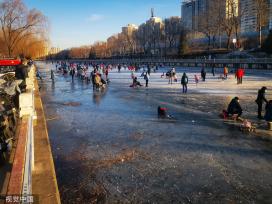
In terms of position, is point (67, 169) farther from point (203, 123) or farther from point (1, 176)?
point (203, 123)

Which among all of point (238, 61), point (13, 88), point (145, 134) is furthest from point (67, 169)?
point (238, 61)

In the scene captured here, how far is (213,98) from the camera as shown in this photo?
56.0ft

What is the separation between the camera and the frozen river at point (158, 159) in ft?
18.6

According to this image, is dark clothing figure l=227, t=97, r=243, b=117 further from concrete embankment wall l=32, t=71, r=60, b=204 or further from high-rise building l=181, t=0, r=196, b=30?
high-rise building l=181, t=0, r=196, b=30

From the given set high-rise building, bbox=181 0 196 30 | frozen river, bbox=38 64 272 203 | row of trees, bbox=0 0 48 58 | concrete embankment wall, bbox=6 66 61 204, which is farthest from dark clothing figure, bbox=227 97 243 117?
high-rise building, bbox=181 0 196 30

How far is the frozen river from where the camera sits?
5680mm

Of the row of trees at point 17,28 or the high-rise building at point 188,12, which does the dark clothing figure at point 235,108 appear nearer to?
the row of trees at point 17,28

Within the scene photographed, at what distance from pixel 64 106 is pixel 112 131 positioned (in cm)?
657

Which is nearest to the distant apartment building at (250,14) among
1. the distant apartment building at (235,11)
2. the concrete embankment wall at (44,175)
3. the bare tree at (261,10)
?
the distant apartment building at (235,11)

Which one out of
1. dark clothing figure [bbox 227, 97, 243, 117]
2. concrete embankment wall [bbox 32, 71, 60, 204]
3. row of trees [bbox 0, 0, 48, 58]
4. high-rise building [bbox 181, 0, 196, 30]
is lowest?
concrete embankment wall [bbox 32, 71, 60, 204]

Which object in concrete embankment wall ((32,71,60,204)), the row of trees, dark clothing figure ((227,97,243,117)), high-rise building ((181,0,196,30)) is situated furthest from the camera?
high-rise building ((181,0,196,30))

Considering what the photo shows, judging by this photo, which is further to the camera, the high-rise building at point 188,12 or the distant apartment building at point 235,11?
the high-rise building at point 188,12

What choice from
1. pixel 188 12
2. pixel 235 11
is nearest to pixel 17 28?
pixel 235 11

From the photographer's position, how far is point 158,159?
7430 mm
